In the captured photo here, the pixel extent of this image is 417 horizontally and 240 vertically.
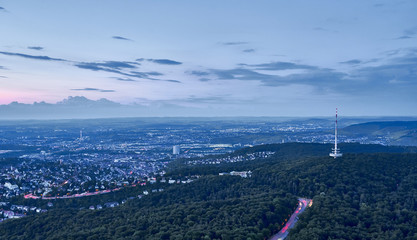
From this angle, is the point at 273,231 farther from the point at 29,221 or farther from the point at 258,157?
the point at 258,157

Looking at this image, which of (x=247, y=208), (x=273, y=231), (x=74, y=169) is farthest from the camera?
(x=74, y=169)

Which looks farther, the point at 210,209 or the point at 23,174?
the point at 23,174

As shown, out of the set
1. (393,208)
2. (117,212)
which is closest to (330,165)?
(393,208)

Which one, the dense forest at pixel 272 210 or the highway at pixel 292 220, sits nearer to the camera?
the dense forest at pixel 272 210

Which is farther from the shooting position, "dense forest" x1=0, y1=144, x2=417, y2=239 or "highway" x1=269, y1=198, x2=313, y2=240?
"highway" x1=269, y1=198, x2=313, y2=240

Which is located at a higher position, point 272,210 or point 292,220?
point 272,210

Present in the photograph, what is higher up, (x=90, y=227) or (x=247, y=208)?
(x=247, y=208)

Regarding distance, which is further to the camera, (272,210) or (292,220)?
(272,210)

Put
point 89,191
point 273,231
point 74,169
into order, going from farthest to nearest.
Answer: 1. point 74,169
2. point 89,191
3. point 273,231
